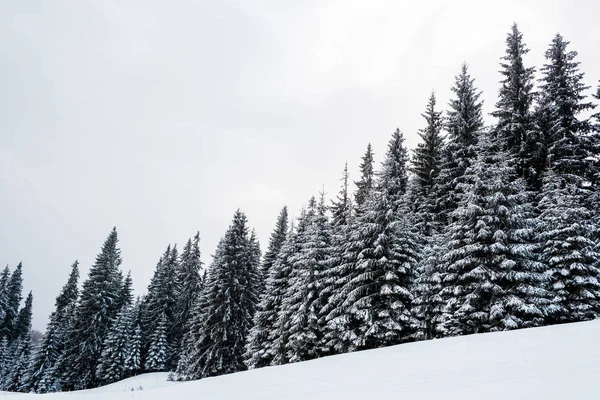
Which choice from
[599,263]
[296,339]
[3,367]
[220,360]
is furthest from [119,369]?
[599,263]

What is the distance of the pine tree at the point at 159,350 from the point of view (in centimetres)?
4981

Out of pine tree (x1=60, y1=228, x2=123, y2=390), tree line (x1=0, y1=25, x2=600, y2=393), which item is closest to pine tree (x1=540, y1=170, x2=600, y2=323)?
tree line (x1=0, y1=25, x2=600, y2=393)

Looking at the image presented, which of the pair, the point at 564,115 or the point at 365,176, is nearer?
the point at 564,115

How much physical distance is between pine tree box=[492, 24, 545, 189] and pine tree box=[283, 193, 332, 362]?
1374 centimetres

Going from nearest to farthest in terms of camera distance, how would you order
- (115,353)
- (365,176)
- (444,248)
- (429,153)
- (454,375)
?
(454,375), (444,248), (429,153), (365,176), (115,353)

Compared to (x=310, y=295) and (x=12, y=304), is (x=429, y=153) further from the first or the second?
(x=12, y=304)

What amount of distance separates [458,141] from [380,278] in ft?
38.3

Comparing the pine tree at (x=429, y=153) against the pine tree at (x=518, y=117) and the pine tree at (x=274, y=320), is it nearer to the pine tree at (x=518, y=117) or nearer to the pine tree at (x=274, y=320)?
the pine tree at (x=518, y=117)

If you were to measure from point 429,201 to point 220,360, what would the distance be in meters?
21.7

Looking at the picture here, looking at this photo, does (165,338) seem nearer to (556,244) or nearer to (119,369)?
(119,369)

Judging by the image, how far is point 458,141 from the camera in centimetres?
2670

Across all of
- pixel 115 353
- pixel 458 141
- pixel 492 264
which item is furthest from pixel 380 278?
pixel 115 353

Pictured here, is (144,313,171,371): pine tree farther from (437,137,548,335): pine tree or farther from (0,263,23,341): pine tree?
(437,137,548,335): pine tree

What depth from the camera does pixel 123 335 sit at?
4769cm
